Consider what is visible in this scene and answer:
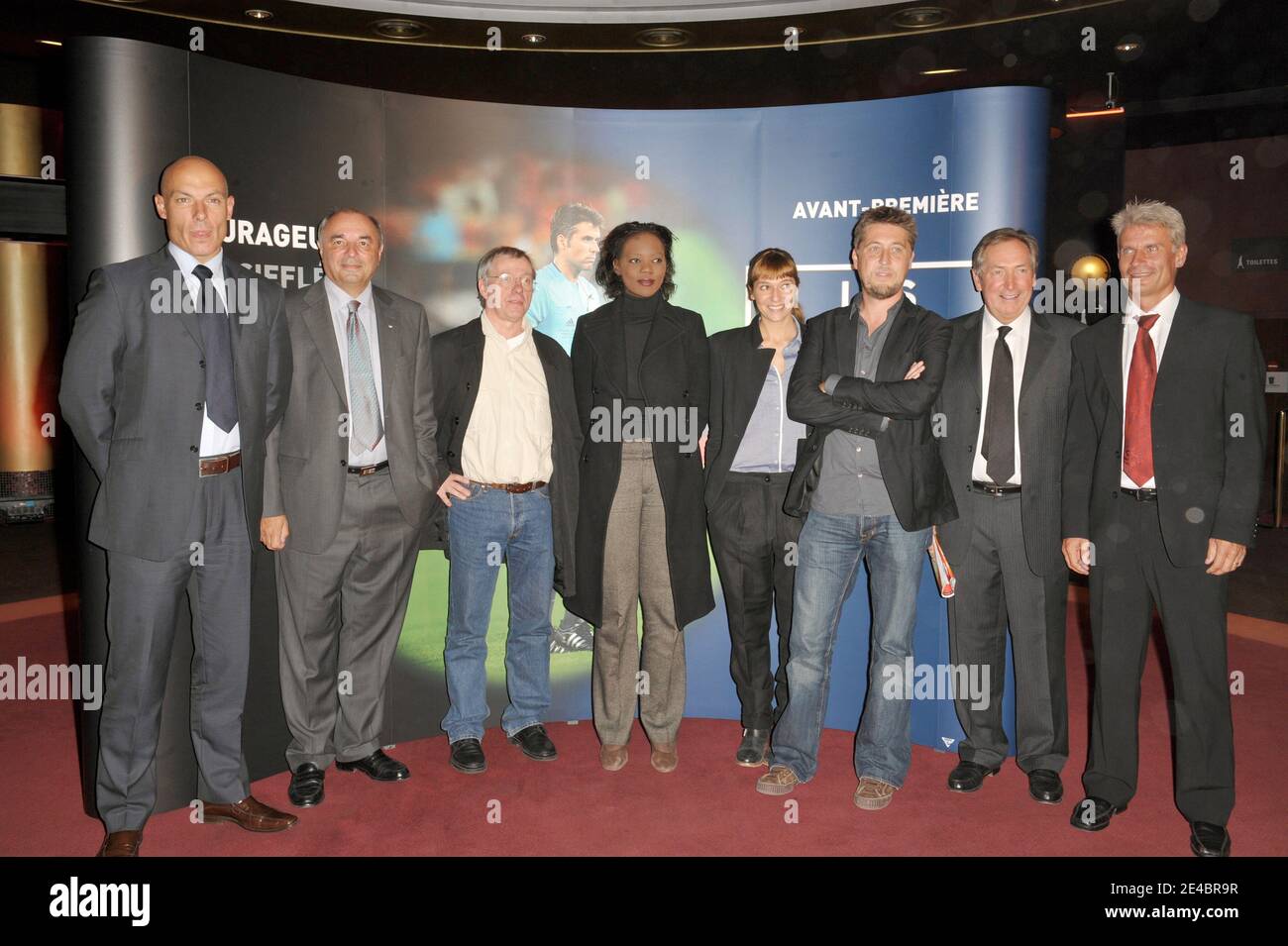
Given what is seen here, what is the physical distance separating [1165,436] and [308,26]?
20.3 feet

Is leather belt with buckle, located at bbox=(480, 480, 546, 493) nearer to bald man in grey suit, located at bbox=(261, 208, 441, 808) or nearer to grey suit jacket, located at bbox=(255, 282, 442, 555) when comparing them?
bald man in grey suit, located at bbox=(261, 208, 441, 808)

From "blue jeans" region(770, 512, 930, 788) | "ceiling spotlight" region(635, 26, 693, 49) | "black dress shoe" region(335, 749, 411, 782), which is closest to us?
"blue jeans" region(770, 512, 930, 788)

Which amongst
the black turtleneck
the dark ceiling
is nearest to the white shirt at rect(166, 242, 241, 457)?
the black turtleneck

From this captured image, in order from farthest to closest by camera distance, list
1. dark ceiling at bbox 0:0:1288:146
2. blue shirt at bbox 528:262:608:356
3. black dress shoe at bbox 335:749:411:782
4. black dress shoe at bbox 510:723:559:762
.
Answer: dark ceiling at bbox 0:0:1288:146 < blue shirt at bbox 528:262:608:356 < black dress shoe at bbox 510:723:559:762 < black dress shoe at bbox 335:749:411:782

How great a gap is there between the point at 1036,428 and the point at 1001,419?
13cm

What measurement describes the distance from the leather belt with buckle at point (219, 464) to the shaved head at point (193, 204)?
66 cm

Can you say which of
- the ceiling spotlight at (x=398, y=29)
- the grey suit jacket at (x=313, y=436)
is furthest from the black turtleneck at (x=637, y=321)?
the ceiling spotlight at (x=398, y=29)

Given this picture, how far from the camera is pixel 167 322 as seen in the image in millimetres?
3252

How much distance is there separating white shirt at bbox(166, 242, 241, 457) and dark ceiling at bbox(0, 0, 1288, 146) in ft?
13.2

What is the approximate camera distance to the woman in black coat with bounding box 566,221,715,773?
400 centimetres

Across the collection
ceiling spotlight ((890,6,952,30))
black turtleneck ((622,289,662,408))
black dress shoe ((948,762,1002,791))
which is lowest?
black dress shoe ((948,762,1002,791))

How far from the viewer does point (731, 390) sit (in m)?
4.06

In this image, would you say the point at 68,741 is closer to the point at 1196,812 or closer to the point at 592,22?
the point at 1196,812

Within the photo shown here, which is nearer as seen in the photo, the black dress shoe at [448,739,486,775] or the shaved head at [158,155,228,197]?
the shaved head at [158,155,228,197]
